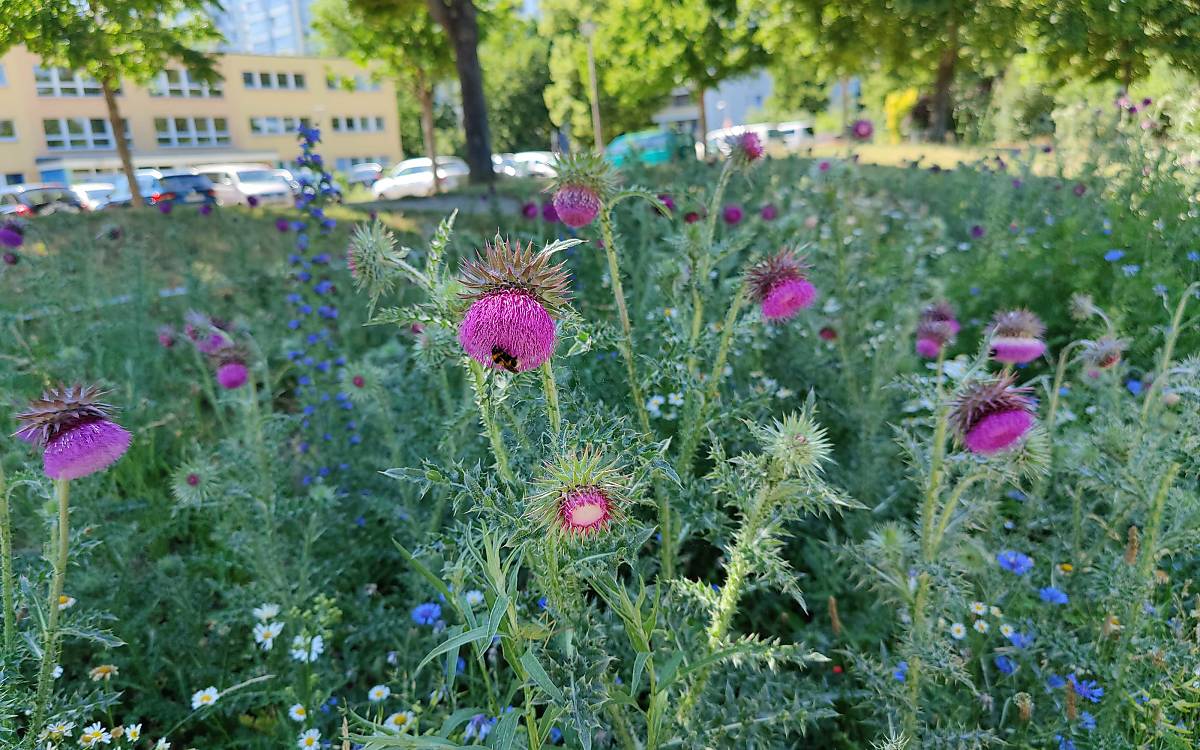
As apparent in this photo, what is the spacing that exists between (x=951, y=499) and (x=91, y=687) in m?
2.65

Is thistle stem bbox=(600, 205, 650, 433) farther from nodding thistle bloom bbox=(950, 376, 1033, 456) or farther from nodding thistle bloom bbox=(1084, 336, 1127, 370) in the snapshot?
nodding thistle bloom bbox=(1084, 336, 1127, 370)

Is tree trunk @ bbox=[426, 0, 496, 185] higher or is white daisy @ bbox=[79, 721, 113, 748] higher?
tree trunk @ bbox=[426, 0, 496, 185]

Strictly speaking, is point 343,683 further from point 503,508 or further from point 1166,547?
point 1166,547

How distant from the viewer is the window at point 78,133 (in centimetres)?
1161

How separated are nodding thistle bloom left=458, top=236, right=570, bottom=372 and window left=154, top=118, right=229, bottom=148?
39.2 m

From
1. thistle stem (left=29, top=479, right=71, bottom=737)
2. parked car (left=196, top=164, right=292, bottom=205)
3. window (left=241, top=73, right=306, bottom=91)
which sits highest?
window (left=241, top=73, right=306, bottom=91)

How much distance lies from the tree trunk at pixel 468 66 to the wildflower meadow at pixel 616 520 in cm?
935

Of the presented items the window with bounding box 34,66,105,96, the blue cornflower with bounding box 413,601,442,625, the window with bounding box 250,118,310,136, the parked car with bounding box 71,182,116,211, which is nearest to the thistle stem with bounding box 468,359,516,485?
the blue cornflower with bounding box 413,601,442,625

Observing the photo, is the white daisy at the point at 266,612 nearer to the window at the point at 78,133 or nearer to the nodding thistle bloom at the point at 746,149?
the nodding thistle bloom at the point at 746,149

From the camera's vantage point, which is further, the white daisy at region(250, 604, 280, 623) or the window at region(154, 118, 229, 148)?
the window at region(154, 118, 229, 148)

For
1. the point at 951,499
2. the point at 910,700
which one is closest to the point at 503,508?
the point at 951,499

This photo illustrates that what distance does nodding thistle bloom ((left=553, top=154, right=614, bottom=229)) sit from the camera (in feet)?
5.94

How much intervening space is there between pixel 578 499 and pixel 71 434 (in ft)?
3.67

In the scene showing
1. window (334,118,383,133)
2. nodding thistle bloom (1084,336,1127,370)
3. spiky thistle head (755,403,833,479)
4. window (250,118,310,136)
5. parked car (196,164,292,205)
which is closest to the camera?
spiky thistle head (755,403,833,479)
